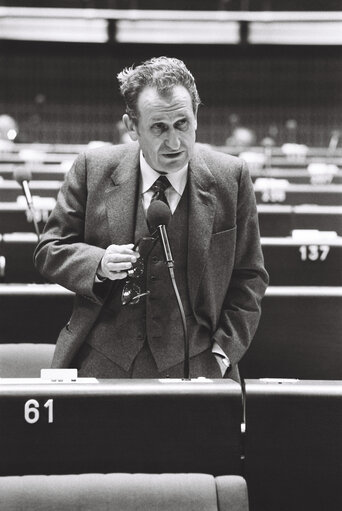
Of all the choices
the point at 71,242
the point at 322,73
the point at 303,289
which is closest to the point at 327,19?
the point at 322,73

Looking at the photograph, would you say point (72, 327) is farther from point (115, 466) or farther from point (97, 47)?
point (97, 47)

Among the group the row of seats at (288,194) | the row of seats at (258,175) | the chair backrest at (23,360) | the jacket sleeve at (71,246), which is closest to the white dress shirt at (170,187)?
the jacket sleeve at (71,246)

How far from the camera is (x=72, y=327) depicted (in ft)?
4.95

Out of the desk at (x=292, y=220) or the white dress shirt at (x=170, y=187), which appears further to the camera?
the desk at (x=292, y=220)

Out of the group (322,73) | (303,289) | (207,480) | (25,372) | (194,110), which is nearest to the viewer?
(207,480)

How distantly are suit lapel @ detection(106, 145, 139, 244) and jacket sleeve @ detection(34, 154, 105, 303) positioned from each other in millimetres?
53

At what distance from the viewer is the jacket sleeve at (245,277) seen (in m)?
1.52

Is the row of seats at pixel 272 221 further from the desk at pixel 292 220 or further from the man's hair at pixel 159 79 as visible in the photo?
the man's hair at pixel 159 79

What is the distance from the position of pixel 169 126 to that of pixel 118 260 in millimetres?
259

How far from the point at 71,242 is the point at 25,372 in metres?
0.36

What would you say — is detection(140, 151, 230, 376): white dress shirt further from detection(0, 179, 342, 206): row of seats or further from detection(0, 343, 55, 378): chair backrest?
detection(0, 179, 342, 206): row of seats

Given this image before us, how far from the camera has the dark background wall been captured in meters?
9.34

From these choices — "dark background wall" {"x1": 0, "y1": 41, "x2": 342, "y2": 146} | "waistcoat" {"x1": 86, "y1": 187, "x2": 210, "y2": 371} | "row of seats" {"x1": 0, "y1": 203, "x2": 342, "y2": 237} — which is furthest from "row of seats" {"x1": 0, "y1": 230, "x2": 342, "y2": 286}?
"dark background wall" {"x1": 0, "y1": 41, "x2": 342, "y2": 146}

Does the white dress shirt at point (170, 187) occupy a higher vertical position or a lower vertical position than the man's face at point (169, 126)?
lower
